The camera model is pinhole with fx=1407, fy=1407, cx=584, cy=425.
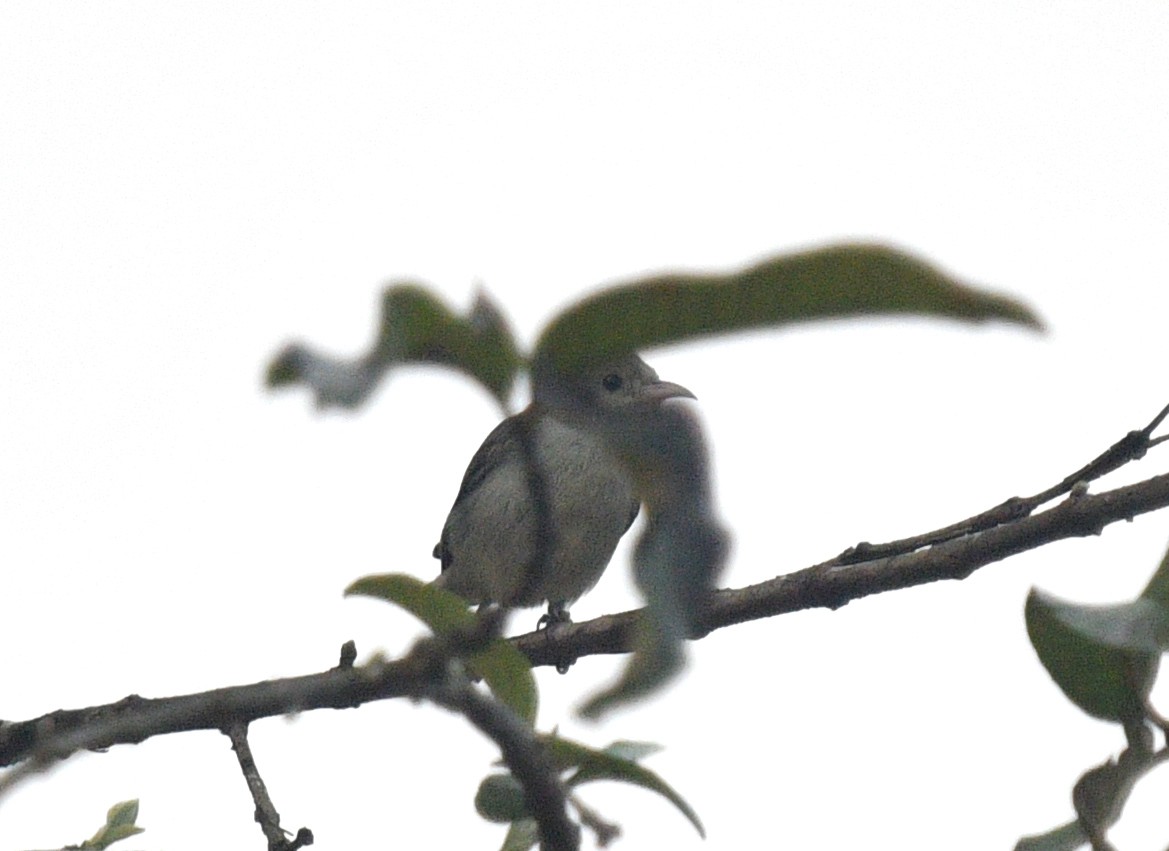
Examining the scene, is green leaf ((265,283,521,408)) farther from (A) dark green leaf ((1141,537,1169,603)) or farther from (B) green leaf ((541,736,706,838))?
(A) dark green leaf ((1141,537,1169,603))

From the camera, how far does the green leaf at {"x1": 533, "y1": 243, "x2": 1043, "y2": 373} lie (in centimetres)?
102

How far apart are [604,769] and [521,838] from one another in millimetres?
406

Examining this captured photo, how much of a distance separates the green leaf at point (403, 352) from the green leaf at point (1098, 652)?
73 centimetres

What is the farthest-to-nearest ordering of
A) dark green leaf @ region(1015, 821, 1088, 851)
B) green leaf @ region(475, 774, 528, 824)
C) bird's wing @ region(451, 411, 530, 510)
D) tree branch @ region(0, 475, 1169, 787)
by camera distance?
bird's wing @ region(451, 411, 530, 510) < tree branch @ region(0, 475, 1169, 787) < green leaf @ region(475, 774, 528, 824) < dark green leaf @ region(1015, 821, 1088, 851)

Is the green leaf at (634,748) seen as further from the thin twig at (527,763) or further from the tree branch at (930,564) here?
the thin twig at (527,763)

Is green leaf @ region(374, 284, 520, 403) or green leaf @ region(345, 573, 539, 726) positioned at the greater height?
green leaf @ region(345, 573, 539, 726)

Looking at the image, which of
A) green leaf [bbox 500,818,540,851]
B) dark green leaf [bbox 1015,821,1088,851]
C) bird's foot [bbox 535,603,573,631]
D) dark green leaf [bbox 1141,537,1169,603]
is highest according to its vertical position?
bird's foot [bbox 535,603,573,631]

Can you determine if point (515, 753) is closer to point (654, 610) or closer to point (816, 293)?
point (654, 610)

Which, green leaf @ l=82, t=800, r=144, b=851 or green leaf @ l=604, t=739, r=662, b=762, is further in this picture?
green leaf @ l=82, t=800, r=144, b=851

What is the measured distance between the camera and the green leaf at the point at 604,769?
5.06ft

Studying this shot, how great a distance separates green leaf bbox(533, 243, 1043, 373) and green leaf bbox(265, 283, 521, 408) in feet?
0.18

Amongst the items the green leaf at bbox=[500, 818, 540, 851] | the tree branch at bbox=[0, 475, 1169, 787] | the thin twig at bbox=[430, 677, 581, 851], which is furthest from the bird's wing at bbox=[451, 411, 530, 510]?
the thin twig at bbox=[430, 677, 581, 851]

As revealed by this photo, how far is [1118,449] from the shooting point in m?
2.26

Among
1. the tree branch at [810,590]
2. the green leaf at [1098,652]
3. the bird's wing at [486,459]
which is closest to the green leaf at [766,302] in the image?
the green leaf at [1098,652]
